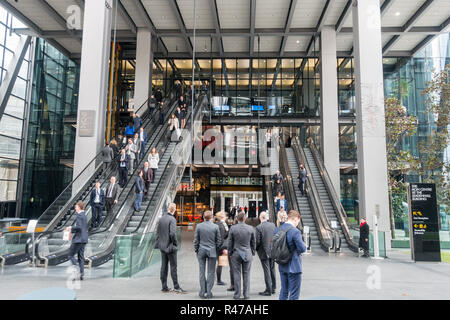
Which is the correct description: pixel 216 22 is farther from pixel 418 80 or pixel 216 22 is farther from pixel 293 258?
pixel 293 258

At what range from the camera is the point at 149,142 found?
53.4 ft

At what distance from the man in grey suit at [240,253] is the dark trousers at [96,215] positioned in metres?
6.06

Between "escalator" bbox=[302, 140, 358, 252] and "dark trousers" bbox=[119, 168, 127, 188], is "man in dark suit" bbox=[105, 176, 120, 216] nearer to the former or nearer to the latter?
"dark trousers" bbox=[119, 168, 127, 188]

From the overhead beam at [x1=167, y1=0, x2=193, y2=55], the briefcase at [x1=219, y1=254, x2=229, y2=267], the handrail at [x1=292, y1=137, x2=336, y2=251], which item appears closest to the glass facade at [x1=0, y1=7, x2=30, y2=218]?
the overhead beam at [x1=167, y1=0, x2=193, y2=55]

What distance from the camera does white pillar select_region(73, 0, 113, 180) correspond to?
13.5 meters

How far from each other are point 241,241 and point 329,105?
15.7 meters

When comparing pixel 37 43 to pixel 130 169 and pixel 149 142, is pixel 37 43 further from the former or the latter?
pixel 130 169

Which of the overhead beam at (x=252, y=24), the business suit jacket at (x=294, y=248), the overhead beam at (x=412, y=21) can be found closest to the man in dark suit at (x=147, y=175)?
the business suit jacket at (x=294, y=248)

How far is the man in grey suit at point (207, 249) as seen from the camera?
19.1ft

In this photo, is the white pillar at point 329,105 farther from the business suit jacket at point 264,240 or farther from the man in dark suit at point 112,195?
the business suit jacket at point 264,240

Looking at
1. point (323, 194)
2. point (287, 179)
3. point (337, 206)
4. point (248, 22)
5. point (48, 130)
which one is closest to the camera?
point (337, 206)

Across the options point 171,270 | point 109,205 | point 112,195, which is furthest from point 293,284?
point 109,205

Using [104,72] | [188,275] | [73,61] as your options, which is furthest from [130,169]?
[73,61]

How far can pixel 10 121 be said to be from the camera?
2291cm
